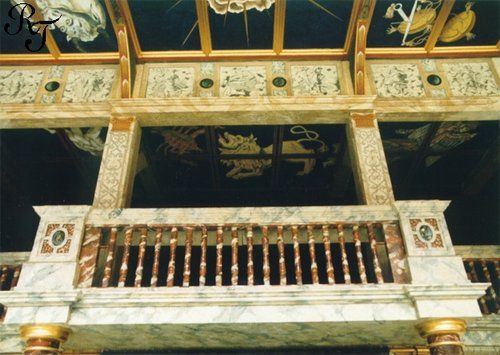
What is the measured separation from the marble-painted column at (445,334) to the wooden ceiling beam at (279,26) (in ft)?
14.5

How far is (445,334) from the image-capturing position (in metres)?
4.06

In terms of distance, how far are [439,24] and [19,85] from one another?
6.48m

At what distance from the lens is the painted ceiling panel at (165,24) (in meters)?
6.00

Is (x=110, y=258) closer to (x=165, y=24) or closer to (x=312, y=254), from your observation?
(x=312, y=254)

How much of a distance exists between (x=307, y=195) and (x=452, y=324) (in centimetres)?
528

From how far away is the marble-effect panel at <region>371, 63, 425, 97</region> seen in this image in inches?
253

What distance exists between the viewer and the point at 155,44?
6602 mm

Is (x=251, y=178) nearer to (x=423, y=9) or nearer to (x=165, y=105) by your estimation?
(x=165, y=105)

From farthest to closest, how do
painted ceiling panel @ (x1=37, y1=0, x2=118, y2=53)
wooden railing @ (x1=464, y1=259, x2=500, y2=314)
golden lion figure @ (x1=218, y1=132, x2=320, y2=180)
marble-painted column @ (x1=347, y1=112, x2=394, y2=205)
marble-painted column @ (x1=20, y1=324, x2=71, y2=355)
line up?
golden lion figure @ (x1=218, y1=132, x2=320, y2=180)
painted ceiling panel @ (x1=37, y1=0, x2=118, y2=53)
marble-painted column @ (x1=347, y1=112, x2=394, y2=205)
wooden railing @ (x1=464, y1=259, x2=500, y2=314)
marble-painted column @ (x1=20, y1=324, x2=71, y2=355)

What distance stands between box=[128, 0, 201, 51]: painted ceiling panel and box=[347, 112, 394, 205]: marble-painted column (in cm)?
275

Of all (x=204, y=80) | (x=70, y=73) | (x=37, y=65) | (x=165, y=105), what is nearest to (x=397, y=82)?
(x=204, y=80)

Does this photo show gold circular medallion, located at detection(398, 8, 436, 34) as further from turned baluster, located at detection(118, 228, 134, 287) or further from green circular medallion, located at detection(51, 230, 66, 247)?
green circular medallion, located at detection(51, 230, 66, 247)

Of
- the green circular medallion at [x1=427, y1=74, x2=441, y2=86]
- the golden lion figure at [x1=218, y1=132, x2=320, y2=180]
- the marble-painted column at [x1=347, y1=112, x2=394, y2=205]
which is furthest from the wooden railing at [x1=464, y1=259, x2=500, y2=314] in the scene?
the golden lion figure at [x1=218, y1=132, x2=320, y2=180]

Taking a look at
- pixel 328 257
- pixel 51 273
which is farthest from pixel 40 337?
pixel 328 257
